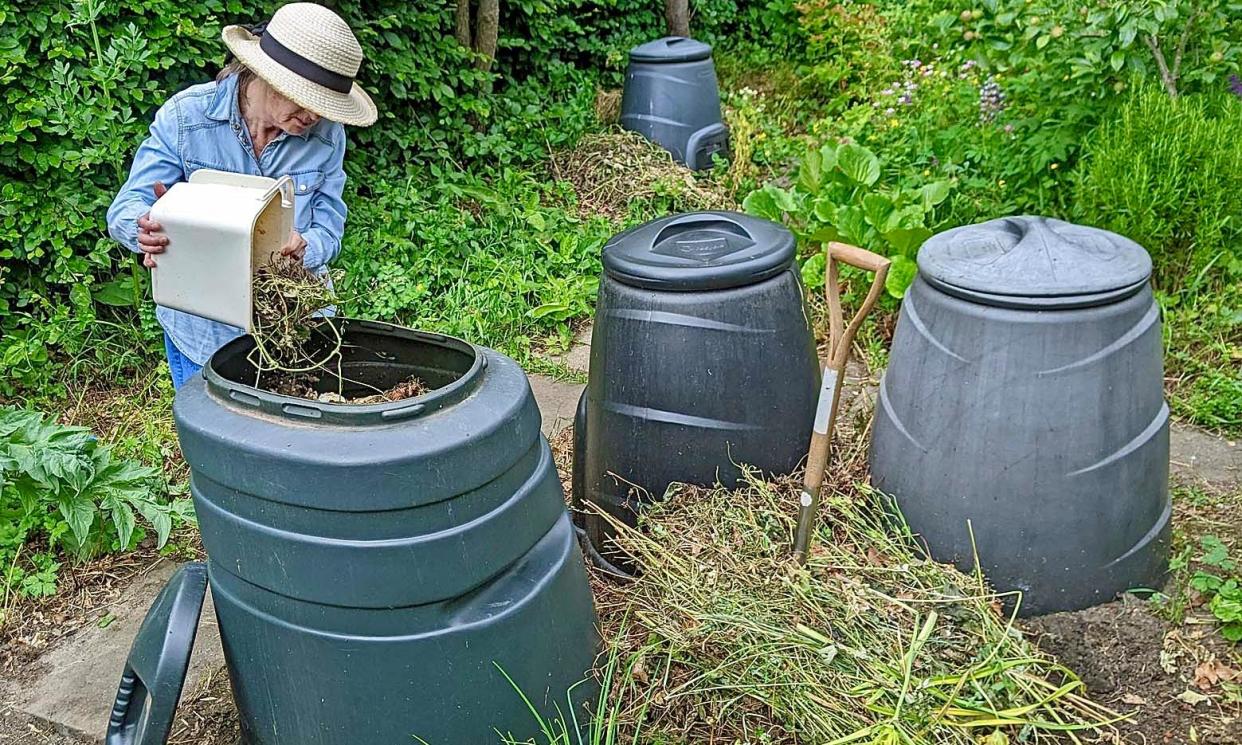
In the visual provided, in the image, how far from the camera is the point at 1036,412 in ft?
6.69

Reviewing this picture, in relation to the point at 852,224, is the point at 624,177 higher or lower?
lower

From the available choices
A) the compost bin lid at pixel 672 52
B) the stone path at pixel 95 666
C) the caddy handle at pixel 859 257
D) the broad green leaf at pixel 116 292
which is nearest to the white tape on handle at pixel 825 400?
the caddy handle at pixel 859 257

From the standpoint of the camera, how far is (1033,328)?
78.8 inches

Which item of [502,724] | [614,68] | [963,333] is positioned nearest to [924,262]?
[963,333]

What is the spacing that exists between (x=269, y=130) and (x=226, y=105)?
0.12 m

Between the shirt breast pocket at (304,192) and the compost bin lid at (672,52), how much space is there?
3.45m

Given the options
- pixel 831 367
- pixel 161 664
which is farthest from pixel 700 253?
pixel 161 664

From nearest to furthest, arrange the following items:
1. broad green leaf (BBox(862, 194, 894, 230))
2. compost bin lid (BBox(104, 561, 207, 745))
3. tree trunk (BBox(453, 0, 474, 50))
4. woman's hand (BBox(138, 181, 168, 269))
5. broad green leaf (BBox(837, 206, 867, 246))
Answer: compost bin lid (BBox(104, 561, 207, 745)) → woman's hand (BBox(138, 181, 168, 269)) → broad green leaf (BBox(862, 194, 894, 230)) → broad green leaf (BBox(837, 206, 867, 246)) → tree trunk (BBox(453, 0, 474, 50))

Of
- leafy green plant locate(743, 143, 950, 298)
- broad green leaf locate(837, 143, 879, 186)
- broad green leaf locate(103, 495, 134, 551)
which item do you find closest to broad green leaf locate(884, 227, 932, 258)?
leafy green plant locate(743, 143, 950, 298)

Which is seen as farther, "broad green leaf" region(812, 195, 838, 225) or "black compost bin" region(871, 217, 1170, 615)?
"broad green leaf" region(812, 195, 838, 225)

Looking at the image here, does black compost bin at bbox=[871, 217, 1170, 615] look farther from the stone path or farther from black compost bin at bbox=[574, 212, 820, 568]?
the stone path

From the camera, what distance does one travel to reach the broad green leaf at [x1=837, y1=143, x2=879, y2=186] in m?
4.24

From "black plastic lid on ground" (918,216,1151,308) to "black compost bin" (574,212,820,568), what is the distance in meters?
0.36

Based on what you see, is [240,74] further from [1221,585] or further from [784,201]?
[1221,585]
